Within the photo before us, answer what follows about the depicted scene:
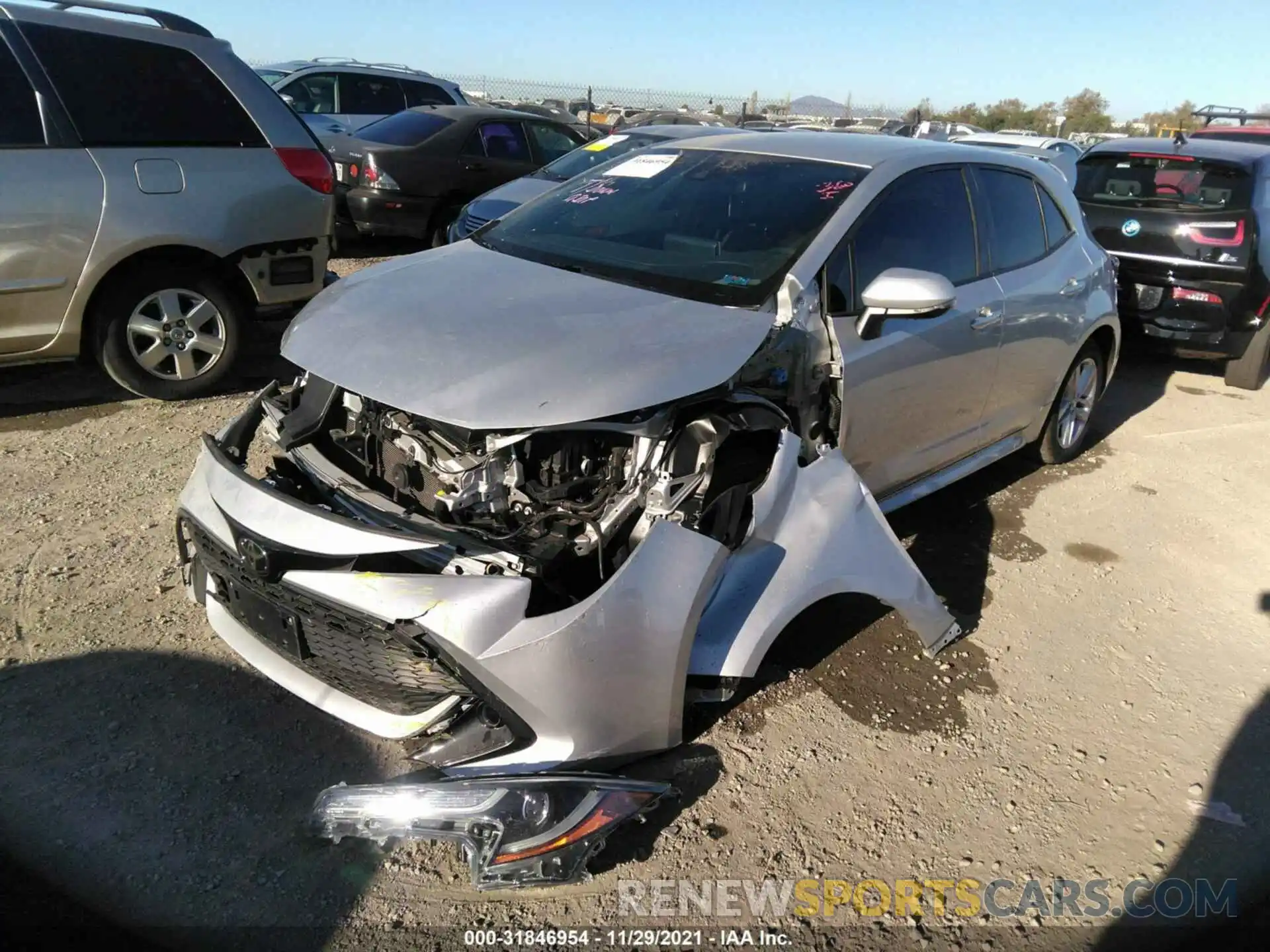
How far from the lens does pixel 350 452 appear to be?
2.87m

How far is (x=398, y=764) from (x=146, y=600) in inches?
52.2

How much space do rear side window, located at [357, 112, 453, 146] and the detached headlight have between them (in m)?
7.85

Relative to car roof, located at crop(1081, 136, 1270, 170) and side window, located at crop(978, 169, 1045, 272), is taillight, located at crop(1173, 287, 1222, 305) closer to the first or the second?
car roof, located at crop(1081, 136, 1270, 170)

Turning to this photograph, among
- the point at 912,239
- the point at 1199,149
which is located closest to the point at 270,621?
the point at 912,239

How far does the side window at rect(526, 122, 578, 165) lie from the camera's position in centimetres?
991

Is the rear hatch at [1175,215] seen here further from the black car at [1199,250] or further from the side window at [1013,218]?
the side window at [1013,218]

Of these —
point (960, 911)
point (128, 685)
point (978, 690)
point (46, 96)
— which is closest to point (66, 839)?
point (128, 685)

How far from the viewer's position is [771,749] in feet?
9.26

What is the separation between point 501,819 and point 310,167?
4.39 metres

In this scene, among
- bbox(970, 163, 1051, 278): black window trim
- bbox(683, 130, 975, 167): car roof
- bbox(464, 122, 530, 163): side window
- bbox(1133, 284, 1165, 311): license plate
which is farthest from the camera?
bbox(464, 122, 530, 163): side window

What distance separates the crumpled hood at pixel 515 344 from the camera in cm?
236

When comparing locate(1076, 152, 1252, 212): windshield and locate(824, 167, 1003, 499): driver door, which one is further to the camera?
locate(1076, 152, 1252, 212): windshield

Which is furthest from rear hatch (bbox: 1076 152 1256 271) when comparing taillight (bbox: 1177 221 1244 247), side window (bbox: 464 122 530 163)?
side window (bbox: 464 122 530 163)

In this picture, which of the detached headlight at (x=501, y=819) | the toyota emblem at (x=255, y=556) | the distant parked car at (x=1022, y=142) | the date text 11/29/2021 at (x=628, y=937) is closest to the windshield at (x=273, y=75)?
the distant parked car at (x=1022, y=142)
